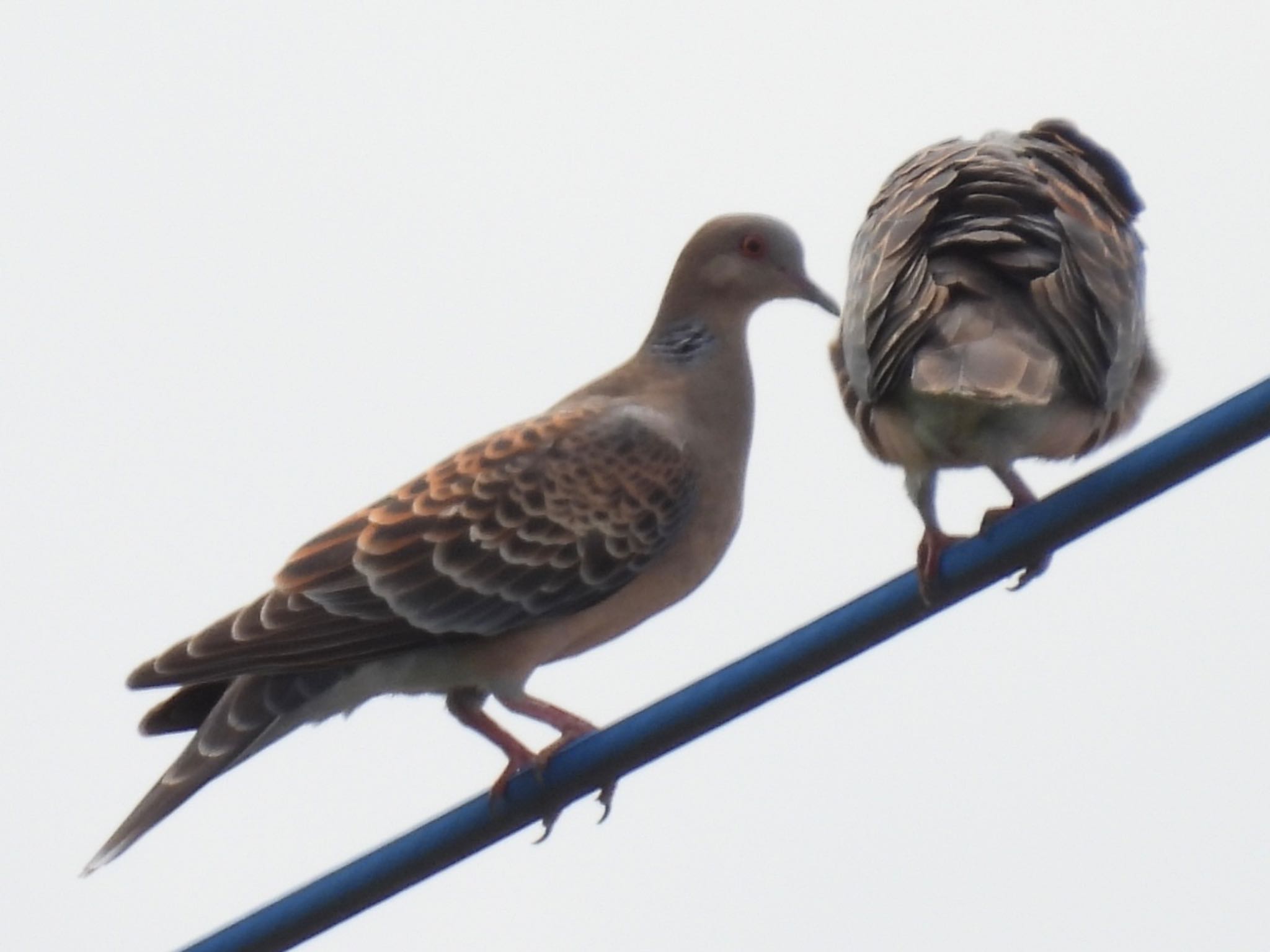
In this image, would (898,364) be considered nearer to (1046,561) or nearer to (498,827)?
(1046,561)

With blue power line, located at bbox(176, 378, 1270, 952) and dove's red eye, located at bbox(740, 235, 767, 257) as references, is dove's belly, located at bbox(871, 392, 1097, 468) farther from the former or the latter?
dove's red eye, located at bbox(740, 235, 767, 257)

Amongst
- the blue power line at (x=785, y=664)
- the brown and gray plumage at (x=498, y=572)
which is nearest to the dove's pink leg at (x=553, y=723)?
the brown and gray plumage at (x=498, y=572)

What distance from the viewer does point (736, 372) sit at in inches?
257

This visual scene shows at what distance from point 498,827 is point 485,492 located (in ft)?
5.41

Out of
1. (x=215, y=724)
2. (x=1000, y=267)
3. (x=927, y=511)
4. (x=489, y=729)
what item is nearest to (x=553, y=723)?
(x=489, y=729)

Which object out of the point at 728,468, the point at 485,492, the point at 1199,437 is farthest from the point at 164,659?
the point at 1199,437

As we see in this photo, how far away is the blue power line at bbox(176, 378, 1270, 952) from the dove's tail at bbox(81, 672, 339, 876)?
105 cm

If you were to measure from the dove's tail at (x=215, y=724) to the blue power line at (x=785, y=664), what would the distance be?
1052 millimetres

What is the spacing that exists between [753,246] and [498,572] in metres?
1.34

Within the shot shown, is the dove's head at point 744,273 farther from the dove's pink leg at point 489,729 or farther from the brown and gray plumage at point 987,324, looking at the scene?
the brown and gray plumage at point 987,324

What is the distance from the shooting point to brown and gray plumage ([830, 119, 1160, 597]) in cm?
428

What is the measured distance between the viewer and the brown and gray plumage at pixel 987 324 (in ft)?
14.0

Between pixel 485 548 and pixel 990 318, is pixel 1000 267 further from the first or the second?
pixel 485 548

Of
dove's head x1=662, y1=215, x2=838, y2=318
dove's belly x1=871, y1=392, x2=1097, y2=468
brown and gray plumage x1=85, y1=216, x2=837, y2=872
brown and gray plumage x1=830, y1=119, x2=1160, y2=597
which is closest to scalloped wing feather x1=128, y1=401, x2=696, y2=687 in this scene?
brown and gray plumage x1=85, y1=216, x2=837, y2=872
